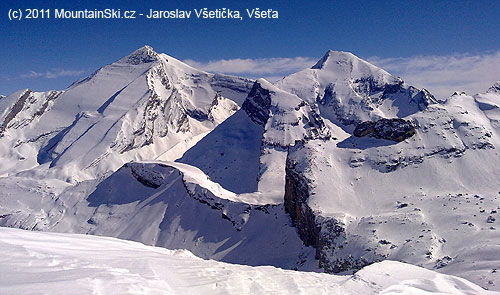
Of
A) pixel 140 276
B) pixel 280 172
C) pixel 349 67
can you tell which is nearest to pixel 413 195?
pixel 280 172

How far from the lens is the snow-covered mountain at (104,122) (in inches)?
5851

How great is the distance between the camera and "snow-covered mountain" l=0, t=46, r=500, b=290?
61625 millimetres

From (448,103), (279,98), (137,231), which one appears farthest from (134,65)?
(448,103)

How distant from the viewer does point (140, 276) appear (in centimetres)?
1600

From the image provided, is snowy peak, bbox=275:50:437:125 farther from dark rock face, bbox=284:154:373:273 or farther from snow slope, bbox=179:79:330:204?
dark rock face, bbox=284:154:373:273

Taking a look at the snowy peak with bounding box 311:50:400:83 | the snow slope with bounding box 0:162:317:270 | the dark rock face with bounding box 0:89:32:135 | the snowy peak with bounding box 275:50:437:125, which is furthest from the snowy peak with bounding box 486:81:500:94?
the dark rock face with bounding box 0:89:32:135

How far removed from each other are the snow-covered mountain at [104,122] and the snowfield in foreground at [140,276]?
123 meters

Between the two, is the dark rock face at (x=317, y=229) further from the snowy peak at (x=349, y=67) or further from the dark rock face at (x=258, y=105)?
the snowy peak at (x=349, y=67)

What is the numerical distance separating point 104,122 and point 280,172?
74373 millimetres

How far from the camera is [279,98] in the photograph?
480 feet

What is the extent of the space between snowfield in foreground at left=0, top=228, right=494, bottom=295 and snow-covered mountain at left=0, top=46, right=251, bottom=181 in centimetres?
12292

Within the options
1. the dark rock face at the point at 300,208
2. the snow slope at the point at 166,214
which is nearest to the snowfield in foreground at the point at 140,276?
the snow slope at the point at 166,214

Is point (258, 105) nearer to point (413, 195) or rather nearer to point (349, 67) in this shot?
point (349, 67)

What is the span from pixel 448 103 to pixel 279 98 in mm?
58028
